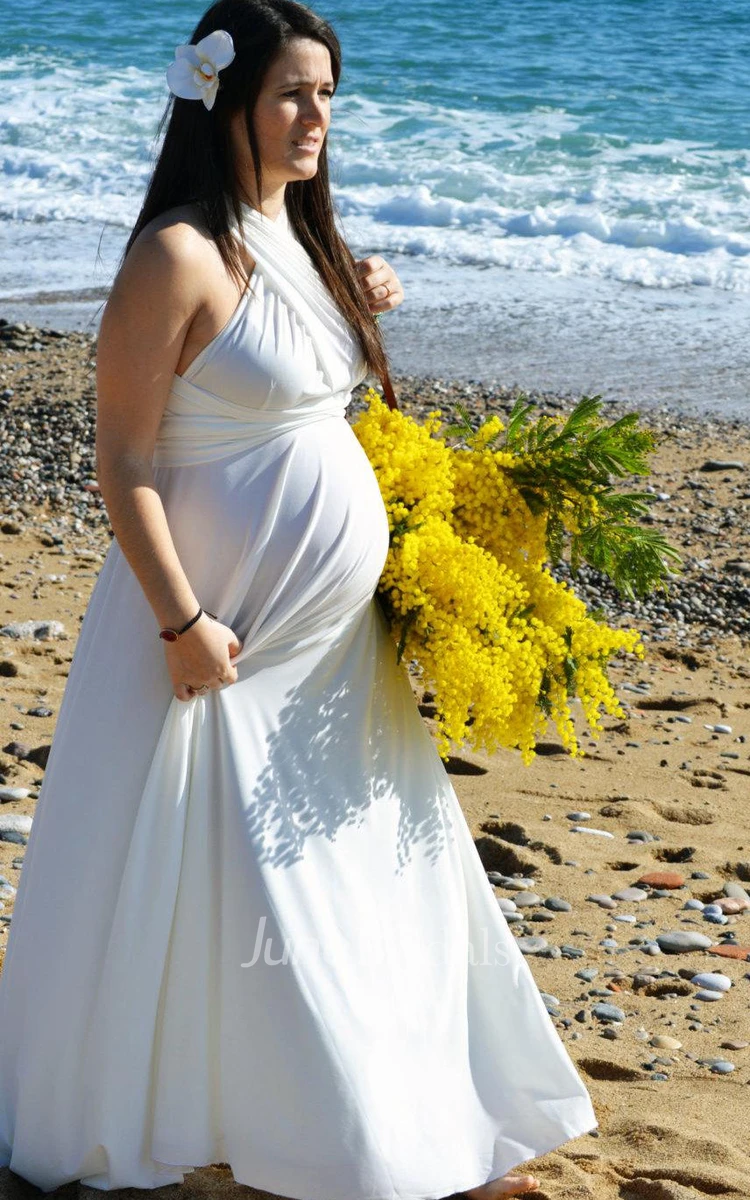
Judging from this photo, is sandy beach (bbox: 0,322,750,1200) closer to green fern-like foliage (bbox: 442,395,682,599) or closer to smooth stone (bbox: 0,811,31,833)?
smooth stone (bbox: 0,811,31,833)

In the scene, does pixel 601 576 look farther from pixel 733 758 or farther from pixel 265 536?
pixel 265 536

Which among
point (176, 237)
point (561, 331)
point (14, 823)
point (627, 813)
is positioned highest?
point (176, 237)

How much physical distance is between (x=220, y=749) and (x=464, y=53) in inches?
1022

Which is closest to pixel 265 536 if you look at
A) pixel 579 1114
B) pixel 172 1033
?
pixel 172 1033

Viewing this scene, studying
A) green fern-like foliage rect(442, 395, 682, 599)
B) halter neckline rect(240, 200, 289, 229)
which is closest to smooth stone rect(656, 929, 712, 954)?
green fern-like foliage rect(442, 395, 682, 599)

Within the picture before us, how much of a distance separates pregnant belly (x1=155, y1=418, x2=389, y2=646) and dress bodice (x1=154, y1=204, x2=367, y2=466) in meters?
0.04

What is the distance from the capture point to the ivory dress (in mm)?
2592

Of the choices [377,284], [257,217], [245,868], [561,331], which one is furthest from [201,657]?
[561,331]

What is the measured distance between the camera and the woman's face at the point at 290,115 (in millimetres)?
2592

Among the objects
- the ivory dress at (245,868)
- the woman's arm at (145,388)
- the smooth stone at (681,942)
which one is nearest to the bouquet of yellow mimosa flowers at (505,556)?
the ivory dress at (245,868)

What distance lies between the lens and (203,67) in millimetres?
2541

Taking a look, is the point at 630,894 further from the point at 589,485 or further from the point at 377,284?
the point at 377,284

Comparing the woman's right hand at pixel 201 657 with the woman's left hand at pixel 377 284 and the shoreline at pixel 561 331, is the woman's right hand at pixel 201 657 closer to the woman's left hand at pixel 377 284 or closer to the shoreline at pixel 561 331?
the woman's left hand at pixel 377 284

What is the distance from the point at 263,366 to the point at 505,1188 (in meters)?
1.76
